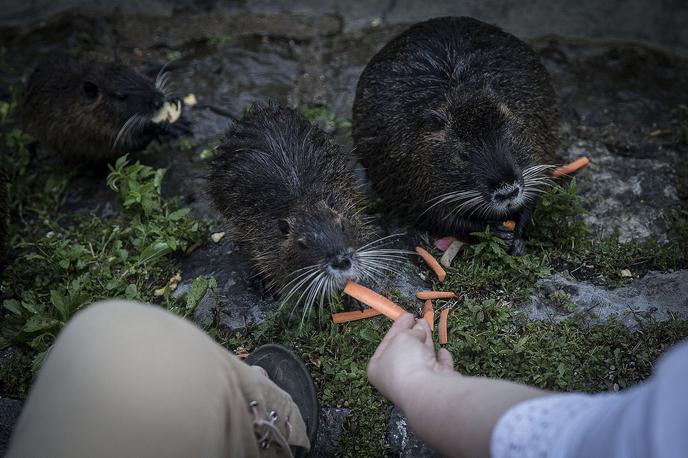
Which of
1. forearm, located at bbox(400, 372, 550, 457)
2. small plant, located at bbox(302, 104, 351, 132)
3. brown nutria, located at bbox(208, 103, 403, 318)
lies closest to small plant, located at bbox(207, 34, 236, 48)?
small plant, located at bbox(302, 104, 351, 132)

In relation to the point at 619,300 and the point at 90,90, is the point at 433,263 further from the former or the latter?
the point at 90,90

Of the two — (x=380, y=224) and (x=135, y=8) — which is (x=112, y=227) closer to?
(x=380, y=224)

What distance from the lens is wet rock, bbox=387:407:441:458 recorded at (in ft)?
9.00

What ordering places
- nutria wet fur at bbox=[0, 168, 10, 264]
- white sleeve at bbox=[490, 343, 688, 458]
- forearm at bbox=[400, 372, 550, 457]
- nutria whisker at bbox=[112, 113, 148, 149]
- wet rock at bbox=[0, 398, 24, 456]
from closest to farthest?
white sleeve at bbox=[490, 343, 688, 458] < forearm at bbox=[400, 372, 550, 457] < wet rock at bbox=[0, 398, 24, 456] < nutria wet fur at bbox=[0, 168, 10, 264] < nutria whisker at bbox=[112, 113, 148, 149]

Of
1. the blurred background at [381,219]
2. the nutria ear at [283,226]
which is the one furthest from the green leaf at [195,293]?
the nutria ear at [283,226]

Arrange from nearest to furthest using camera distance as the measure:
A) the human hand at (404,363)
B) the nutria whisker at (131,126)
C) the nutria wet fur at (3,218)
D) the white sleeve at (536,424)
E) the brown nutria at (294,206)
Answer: the white sleeve at (536,424)
the human hand at (404,363)
the brown nutria at (294,206)
the nutria wet fur at (3,218)
the nutria whisker at (131,126)

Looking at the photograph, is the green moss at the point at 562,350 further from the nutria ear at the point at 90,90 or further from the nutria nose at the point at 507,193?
the nutria ear at the point at 90,90

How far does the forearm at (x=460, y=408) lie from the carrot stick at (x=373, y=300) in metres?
1.05

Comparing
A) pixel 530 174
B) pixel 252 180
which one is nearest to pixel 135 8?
pixel 252 180

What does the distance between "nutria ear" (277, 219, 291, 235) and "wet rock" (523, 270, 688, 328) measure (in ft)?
4.07

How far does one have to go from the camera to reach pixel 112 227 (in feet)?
13.3

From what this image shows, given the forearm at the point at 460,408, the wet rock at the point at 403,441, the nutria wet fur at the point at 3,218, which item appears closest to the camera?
the forearm at the point at 460,408

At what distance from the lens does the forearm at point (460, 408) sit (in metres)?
1.82

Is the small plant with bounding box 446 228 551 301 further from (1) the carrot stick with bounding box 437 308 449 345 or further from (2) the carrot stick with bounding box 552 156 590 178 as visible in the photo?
(2) the carrot stick with bounding box 552 156 590 178
